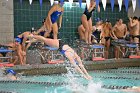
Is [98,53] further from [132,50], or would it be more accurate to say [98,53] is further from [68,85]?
[68,85]

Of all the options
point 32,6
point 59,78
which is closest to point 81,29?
point 32,6

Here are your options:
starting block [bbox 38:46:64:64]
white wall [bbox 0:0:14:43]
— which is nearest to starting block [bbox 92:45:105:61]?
starting block [bbox 38:46:64:64]

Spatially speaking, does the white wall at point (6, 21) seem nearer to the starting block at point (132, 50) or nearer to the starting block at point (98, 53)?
the starting block at point (98, 53)

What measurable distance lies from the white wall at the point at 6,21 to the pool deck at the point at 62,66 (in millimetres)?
2939

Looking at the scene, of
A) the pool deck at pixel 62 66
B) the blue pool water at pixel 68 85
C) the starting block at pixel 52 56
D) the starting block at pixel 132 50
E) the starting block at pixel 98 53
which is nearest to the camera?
the blue pool water at pixel 68 85

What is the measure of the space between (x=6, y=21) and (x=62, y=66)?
3328 millimetres

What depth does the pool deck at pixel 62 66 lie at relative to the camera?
8.45 meters

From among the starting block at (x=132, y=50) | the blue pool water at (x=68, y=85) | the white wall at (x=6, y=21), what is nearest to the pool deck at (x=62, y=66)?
the blue pool water at (x=68, y=85)

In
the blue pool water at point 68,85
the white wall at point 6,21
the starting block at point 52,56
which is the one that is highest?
the white wall at point 6,21

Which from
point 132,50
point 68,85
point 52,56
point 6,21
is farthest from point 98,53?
point 68,85

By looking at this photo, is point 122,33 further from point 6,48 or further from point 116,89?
point 116,89

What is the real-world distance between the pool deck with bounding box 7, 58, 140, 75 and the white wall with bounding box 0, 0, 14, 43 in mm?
2939

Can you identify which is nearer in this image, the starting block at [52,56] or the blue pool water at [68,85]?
the blue pool water at [68,85]

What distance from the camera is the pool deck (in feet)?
27.7
